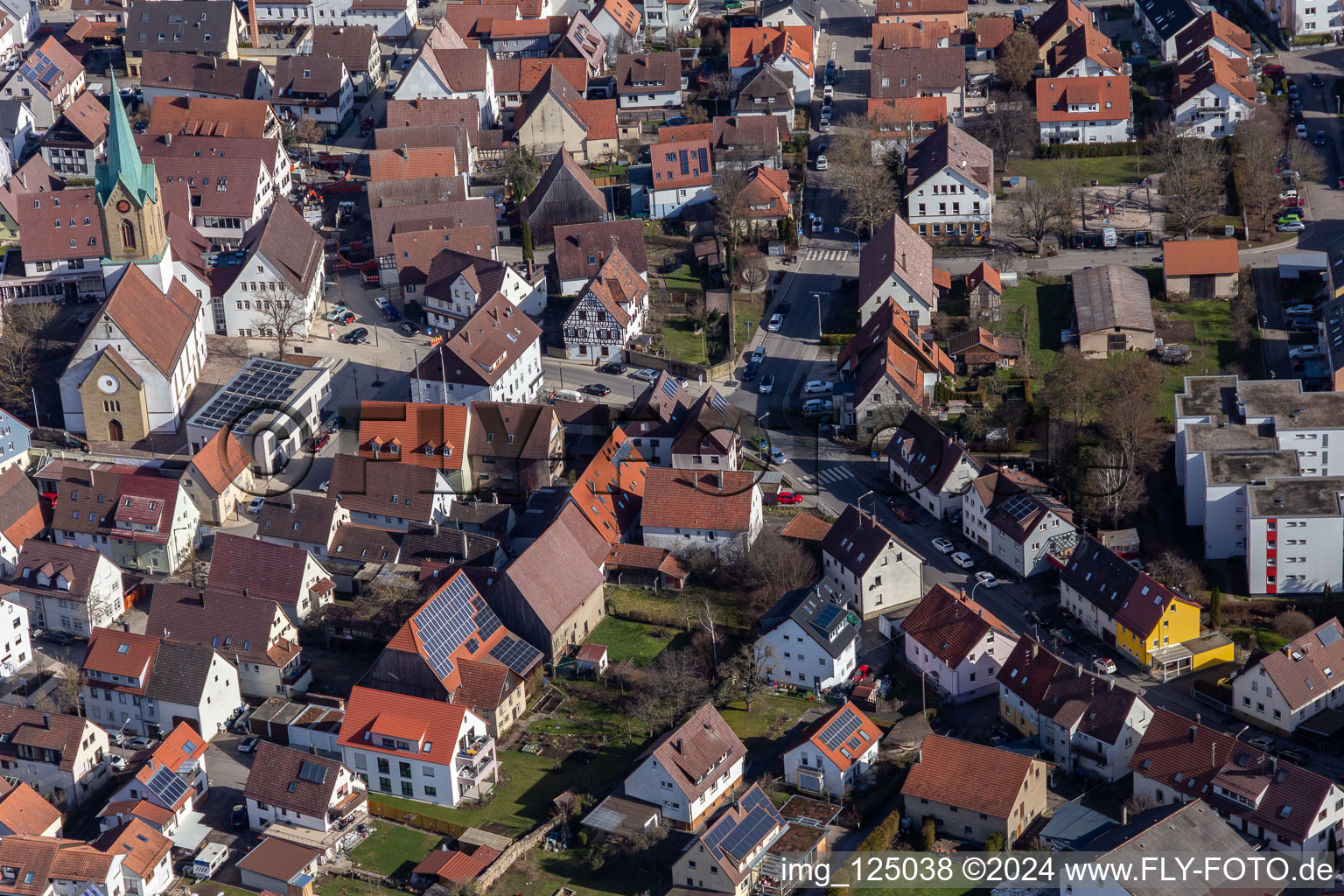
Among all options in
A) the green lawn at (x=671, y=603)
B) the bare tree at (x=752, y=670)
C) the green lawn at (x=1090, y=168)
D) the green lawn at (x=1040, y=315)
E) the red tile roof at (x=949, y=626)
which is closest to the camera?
the red tile roof at (x=949, y=626)

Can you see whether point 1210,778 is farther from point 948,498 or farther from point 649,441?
point 649,441

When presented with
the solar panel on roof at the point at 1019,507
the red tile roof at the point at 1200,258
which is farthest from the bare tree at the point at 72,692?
the red tile roof at the point at 1200,258

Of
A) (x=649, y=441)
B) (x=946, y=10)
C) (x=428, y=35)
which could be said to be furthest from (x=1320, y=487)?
(x=428, y=35)

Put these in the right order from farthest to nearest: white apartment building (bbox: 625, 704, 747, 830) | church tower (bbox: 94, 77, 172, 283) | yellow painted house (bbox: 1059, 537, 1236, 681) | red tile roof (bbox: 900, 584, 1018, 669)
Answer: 1. church tower (bbox: 94, 77, 172, 283)
2. yellow painted house (bbox: 1059, 537, 1236, 681)
3. red tile roof (bbox: 900, 584, 1018, 669)
4. white apartment building (bbox: 625, 704, 747, 830)

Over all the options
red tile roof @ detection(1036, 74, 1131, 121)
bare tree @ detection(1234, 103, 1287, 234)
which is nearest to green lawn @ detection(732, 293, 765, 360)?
red tile roof @ detection(1036, 74, 1131, 121)

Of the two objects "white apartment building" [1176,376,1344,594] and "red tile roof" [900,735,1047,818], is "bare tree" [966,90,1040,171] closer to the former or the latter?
"white apartment building" [1176,376,1344,594]

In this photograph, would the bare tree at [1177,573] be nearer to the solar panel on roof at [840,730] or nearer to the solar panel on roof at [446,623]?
the solar panel on roof at [840,730]

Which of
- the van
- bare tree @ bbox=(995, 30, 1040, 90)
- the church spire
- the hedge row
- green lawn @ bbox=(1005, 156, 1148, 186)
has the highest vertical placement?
the church spire
